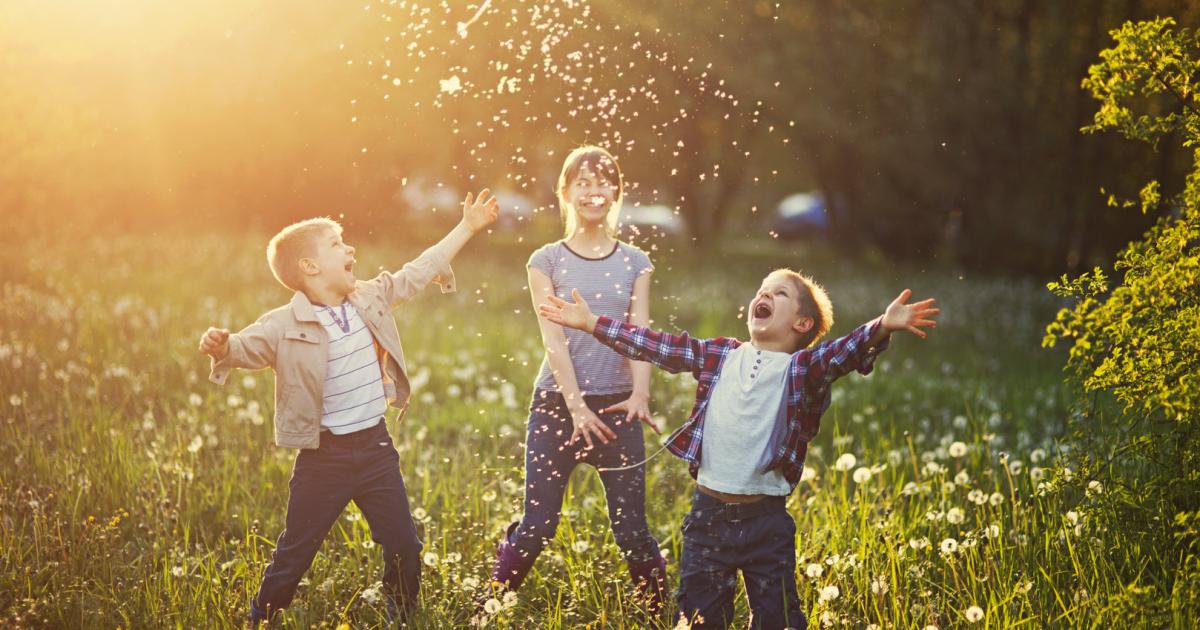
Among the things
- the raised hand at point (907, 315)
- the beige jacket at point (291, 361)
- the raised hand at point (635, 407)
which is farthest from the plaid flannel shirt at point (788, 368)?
the beige jacket at point (291, 361)

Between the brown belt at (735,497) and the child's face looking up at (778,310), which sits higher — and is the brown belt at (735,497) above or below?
below

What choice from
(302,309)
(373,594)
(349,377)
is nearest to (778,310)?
(349,377)

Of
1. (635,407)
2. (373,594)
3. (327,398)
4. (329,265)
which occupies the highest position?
(329,265)

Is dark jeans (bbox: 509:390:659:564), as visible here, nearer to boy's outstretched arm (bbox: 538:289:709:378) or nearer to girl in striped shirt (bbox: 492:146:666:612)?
girl in striped shirt (bbox: 492:146:666:612)

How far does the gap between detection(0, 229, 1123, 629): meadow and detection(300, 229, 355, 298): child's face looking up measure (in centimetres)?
123

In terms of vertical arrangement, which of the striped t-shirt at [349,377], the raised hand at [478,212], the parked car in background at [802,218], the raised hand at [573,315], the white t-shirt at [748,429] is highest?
the parked car in background at [802,218]

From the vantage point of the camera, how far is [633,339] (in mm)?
3881

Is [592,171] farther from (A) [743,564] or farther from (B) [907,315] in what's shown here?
(A) [743,564]

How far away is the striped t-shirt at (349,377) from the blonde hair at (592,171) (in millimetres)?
979

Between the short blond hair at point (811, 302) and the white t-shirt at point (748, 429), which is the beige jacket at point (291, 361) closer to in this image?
the white t-shirt at point (748, 429)

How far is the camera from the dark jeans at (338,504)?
150 inches

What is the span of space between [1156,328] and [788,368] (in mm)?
1333

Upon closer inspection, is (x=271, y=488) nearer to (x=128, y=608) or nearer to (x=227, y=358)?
(x=128, y=608)

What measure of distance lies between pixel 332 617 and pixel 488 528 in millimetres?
1082
